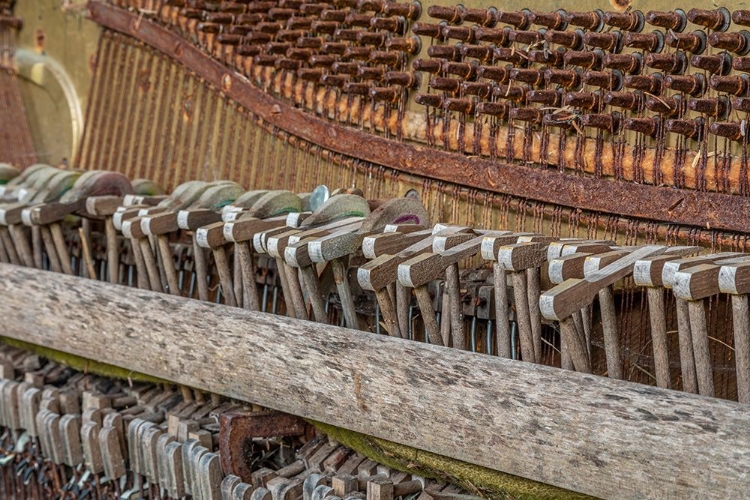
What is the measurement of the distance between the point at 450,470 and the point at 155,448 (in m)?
1.01

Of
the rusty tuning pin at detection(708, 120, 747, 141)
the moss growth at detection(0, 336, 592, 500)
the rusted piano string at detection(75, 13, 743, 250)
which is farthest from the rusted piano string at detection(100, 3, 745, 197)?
the moss growth at detection(0, 336, 592, 500)

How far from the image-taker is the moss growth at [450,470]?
2238mm

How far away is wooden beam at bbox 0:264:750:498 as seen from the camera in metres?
1.91

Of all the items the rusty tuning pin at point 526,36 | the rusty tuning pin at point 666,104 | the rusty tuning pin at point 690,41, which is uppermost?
the rusty tuning pin at point 690,41

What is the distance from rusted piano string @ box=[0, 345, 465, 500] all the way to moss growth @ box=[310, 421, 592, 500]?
0.04 metres

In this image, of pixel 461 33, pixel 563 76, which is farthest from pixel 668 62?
pixel 461 33

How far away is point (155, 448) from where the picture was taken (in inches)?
121

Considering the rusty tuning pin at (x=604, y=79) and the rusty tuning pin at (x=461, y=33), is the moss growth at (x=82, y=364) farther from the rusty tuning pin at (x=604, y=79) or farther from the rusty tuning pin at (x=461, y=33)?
the rusty tuning pin at (x=604, y=79)

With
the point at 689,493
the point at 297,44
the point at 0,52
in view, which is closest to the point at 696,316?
the point at 689,493

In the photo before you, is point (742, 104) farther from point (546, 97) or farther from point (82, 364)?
point (82, 364)

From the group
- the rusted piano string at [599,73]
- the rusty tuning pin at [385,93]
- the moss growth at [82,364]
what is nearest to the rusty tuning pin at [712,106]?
the rusted piano string at [599,73]

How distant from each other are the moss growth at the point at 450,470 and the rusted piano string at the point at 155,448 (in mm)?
40

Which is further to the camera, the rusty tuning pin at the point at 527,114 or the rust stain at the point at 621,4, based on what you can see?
the rusty tuning pin at the point at 527,114

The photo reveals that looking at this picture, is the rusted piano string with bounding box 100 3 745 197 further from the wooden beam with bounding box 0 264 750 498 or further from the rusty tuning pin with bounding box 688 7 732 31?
the wooden beam with bounding box 0 264 750 498
